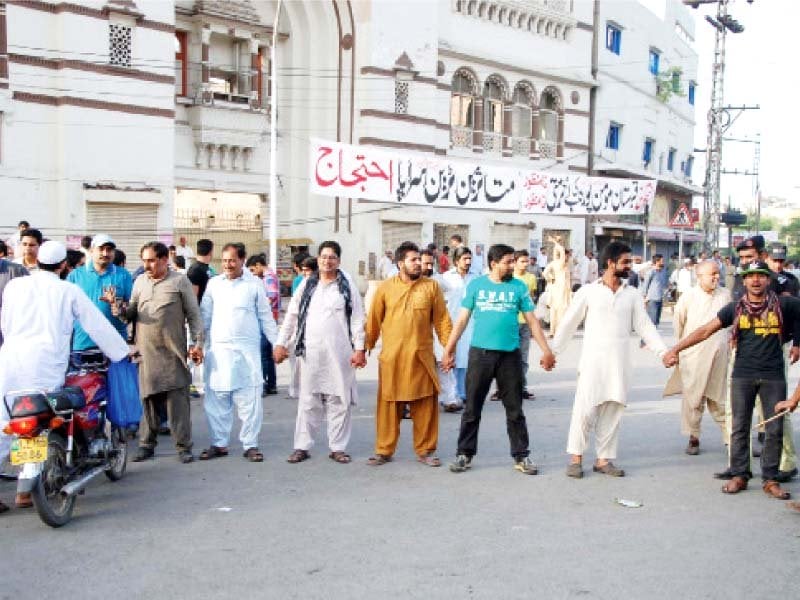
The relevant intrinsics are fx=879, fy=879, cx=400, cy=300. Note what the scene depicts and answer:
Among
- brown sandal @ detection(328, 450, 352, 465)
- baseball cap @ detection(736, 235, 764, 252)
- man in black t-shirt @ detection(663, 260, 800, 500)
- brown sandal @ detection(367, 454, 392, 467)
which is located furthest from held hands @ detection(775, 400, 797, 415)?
brown sandal @ detection(328, 450, 352, 465)

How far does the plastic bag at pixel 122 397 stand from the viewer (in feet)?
19.7

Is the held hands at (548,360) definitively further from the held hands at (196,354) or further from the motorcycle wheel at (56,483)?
the motorcycle wheel at (56,483)

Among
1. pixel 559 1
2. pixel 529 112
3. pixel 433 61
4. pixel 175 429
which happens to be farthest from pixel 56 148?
pixel 559 1

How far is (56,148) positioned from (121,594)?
57.0ft

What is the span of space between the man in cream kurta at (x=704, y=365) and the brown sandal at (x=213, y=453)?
3.82 meters

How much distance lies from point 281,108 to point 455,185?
736cm

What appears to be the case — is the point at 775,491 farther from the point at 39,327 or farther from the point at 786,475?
the point at 39,327

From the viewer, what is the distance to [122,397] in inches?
238

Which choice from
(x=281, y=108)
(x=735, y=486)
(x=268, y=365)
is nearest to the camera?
(x=735, y=486)

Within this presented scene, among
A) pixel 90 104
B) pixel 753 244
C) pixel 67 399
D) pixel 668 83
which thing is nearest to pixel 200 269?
pixel 67 399

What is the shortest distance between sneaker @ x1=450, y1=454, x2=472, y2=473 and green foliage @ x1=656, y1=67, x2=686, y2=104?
3269cm

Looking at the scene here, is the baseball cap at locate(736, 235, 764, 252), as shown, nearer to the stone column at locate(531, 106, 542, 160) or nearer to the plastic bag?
the plastic bag

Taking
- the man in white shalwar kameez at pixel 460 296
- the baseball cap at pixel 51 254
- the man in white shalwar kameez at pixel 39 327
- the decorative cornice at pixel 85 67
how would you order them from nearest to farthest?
the man in white shalwar kameez at pixel 39 327 → the baseball cap at pixel 51 254 → the man in white shalwar kameez at pixel 460 296 → the decorative cornice at pixel 85 67

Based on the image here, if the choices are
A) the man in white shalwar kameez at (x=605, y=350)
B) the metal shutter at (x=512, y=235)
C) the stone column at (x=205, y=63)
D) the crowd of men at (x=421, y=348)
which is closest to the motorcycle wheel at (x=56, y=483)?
the crowd of men at (x=421, y=348)
